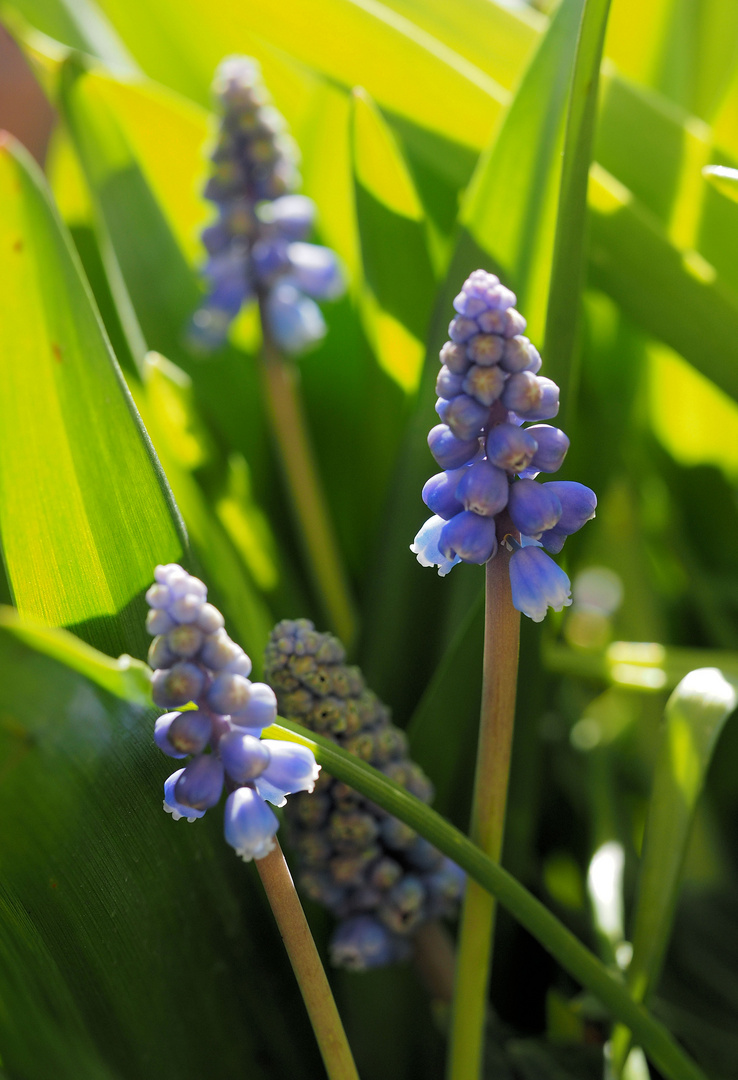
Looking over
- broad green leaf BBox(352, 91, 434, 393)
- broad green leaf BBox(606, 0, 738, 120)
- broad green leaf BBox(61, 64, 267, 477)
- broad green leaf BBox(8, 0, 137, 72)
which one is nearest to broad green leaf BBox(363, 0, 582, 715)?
broad green leaf BBox(352, 91, 434, 393)

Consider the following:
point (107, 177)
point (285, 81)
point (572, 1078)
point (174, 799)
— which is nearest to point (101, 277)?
point (107, 177)

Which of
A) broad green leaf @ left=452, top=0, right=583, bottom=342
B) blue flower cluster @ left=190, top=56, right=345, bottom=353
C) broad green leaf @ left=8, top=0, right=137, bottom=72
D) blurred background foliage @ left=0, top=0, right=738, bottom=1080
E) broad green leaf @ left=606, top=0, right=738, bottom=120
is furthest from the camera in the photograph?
broad green leaf @ left=8, top=0, right=137, bottom=72

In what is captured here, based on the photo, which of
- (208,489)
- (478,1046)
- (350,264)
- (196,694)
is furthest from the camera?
(350,264)

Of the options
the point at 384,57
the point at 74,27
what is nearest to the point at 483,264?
the point at 384,57

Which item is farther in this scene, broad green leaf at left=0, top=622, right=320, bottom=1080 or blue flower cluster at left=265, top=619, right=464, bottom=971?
blue flower cluster at left=265, top=619, right=464, bottom=971

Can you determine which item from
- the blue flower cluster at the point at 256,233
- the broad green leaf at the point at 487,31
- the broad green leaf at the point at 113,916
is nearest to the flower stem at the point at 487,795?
the broad green leaf at the point at 113,916

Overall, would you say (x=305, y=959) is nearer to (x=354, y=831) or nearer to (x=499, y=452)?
(x=354, y=831)

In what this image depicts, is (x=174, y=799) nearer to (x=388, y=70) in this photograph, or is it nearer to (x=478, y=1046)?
(x=478, y=1046)

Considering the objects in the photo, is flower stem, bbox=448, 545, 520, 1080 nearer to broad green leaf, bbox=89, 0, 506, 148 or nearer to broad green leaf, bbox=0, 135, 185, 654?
broad green leaf, bbox=0, 135, 185, 654

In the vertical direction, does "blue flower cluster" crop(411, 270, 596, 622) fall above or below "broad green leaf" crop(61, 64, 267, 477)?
above
